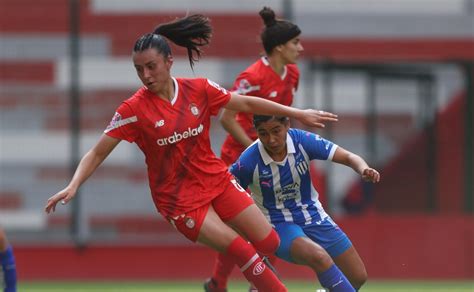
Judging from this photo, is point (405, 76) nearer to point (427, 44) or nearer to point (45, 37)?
point (427, 44)

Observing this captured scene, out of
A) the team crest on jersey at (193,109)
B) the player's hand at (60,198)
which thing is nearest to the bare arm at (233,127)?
the team crest on jersey at (193,109)

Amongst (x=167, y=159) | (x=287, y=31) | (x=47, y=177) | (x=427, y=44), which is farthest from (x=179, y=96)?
(x=427, y=44)

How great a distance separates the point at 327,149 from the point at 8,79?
280 inches

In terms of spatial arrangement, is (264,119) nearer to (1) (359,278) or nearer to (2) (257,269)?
(2) (257,269)

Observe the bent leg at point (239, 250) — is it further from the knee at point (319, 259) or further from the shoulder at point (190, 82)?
the shoulder at point (190, 82)

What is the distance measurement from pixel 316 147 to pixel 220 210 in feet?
2.85

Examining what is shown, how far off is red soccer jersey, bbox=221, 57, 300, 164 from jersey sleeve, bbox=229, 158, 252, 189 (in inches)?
49.2

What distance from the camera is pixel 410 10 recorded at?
1548 cm

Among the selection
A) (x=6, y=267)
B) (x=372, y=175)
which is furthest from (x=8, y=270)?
(x=372, y=175)

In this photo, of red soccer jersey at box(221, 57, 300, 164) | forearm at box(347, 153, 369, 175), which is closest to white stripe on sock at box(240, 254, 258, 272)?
forearm at box(347, 153, 369, 175)

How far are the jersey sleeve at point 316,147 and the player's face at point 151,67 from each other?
1.16m

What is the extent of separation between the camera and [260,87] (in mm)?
9672

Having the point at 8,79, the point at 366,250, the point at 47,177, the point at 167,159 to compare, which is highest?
the point at 167,159

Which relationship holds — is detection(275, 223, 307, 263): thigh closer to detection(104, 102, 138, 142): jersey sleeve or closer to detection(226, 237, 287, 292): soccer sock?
detection(226, 237, 287, 292): soccer sock
